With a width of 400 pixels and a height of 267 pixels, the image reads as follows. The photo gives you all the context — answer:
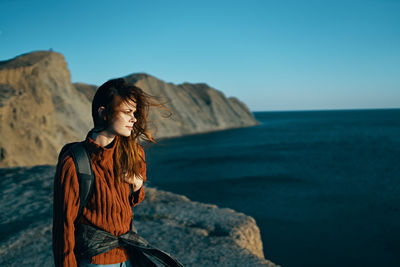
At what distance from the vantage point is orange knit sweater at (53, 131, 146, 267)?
139cm

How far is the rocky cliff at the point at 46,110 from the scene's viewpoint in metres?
12.8

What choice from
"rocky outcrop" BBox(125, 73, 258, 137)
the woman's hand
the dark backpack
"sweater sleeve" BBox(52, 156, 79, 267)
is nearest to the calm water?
the woman's hand

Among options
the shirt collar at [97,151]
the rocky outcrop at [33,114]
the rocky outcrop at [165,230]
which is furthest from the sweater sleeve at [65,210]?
the rocky outcrop at [33,114]

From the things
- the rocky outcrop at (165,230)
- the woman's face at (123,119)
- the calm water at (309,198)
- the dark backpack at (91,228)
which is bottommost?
the calm water at (309,198)

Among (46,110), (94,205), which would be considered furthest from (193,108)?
(94,205)

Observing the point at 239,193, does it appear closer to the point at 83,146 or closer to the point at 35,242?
the point at 35,242

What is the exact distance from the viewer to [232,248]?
350 centimetres

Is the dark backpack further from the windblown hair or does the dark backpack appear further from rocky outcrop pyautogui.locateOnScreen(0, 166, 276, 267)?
rocky outcrop pyautogui.locateOnScreen(0, 166, 276, 267)

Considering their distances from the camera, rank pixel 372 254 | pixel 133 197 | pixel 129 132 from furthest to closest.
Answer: pixel 372 254
pixel 133 197
pixel 129 132

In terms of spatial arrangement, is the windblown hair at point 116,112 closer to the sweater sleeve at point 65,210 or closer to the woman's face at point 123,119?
the woman's face at point 123,119

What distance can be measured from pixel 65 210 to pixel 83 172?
20 centimetres

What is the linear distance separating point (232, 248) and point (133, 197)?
2.16 metres

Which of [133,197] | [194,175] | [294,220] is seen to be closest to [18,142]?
[194,175]

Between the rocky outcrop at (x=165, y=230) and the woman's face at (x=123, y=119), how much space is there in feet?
7.05
